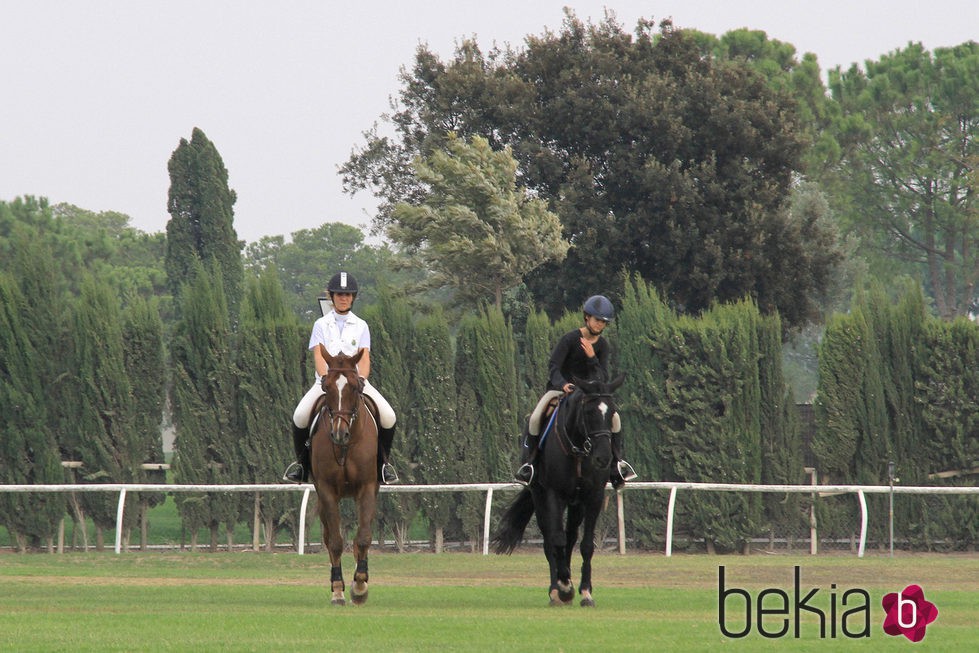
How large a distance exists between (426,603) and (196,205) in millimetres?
34459

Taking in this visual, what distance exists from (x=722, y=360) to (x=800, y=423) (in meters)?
1.87

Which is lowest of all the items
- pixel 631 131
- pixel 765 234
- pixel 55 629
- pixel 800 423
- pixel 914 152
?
pixel 55 629

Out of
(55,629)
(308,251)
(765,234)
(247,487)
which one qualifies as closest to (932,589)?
(55,629)

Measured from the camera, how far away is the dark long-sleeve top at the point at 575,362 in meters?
12.6

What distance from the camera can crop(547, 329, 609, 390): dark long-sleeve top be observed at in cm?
1265

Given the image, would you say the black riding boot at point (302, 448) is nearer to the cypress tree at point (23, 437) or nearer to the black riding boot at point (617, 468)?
the black riding boot at point (617, 468)

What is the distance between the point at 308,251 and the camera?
9881 cm

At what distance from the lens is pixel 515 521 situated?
14703mm

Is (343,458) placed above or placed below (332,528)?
above

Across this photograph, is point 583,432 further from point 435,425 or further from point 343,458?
point 435,425

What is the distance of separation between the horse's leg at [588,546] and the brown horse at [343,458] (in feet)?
6.23

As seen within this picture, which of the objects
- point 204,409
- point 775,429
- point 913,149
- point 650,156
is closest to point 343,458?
point 204,409

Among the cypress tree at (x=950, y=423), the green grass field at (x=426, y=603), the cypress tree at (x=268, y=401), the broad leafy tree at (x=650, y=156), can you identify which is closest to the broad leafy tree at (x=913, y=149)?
the broad leafy tree at (x=650, y=156)

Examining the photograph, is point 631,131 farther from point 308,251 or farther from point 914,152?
point 308,251
